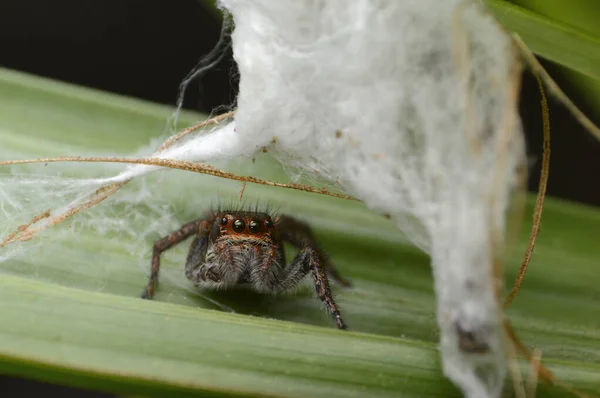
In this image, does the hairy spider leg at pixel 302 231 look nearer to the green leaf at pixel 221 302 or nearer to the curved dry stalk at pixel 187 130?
the green leaf at pixel 221 302

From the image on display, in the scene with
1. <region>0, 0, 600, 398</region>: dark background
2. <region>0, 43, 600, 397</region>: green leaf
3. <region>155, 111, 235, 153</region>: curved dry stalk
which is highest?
<region>0, 0, 600, 398</region>: dark background

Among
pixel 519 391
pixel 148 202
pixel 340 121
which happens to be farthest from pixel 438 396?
pixel 148 202

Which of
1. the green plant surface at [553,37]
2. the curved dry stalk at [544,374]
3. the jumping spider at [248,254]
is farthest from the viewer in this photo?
the jumping spider at [248,254]

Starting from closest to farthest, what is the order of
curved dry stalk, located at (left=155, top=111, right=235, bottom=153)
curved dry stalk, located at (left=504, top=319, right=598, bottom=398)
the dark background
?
curved dry stalk, located at (left=504, top=319, right=598, bottom=398)
curved dry stalk, located at (left=155, top=111, right=235, bottom=153)
the dark background

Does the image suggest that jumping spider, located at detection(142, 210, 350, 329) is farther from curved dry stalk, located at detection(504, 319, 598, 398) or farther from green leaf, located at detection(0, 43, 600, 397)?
curved dry stalk, located at detection(504, 319, 598, 398)

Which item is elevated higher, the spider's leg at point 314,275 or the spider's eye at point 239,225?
the spider's eye at point 239,225

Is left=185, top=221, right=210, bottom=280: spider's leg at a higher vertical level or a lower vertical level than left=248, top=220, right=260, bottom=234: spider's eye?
lower

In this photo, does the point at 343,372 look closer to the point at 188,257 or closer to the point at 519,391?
the point at 519,391

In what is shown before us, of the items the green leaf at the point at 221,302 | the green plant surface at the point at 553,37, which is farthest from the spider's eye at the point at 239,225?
the green plant surface at the point at 553,37

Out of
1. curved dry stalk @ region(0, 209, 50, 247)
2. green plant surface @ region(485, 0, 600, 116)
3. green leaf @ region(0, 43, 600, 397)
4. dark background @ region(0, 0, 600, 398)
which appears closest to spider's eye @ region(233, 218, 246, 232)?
green leaf @ region(0, 43, 600, 397)
